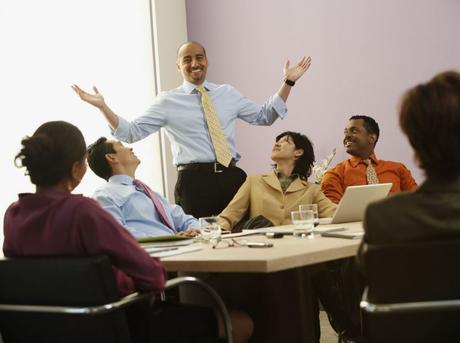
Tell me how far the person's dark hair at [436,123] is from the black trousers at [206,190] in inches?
105

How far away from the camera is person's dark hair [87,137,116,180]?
3387mm

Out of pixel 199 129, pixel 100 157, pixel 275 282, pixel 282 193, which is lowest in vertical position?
pixel 275 282

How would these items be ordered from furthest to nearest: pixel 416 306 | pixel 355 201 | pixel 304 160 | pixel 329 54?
pixel 329 54 → pixel 304 160 → pixel 355 201 → pixel 416 306

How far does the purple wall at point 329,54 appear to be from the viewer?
4957 millimetres

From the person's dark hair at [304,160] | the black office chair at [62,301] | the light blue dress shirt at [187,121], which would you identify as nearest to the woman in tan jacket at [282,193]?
the person's dark hair at [304,160]

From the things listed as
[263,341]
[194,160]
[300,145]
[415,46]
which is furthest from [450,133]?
[415,46]

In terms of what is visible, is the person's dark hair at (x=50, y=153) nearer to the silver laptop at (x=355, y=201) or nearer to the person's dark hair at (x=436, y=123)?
the person's dark hair at (x=436, y=123)

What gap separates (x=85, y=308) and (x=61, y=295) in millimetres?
94

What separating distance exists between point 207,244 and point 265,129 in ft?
10.8

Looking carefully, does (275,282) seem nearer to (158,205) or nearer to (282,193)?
(158,205)

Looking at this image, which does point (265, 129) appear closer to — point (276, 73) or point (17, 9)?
point (276, 73)

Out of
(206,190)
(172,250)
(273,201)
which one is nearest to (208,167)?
(206,190)

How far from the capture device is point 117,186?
3307 mm

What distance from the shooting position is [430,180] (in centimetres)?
170
